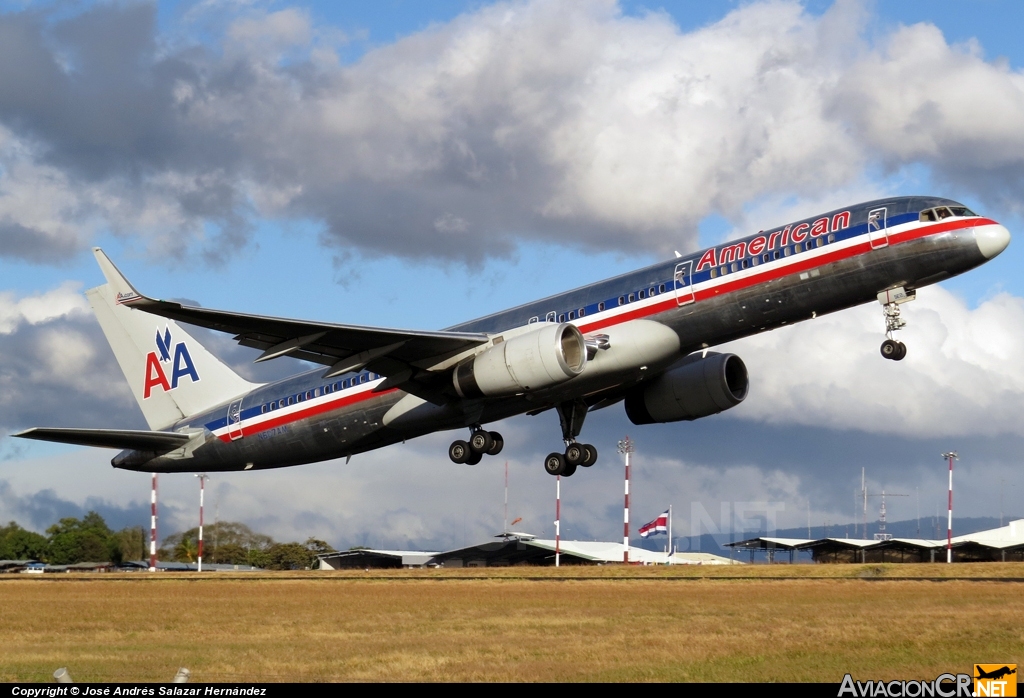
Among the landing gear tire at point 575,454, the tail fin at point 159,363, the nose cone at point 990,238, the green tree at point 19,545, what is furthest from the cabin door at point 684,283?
the green tree at point 19,545

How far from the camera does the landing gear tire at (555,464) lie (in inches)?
1460

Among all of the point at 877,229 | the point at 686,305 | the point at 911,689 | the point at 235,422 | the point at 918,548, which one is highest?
the point at 877,229

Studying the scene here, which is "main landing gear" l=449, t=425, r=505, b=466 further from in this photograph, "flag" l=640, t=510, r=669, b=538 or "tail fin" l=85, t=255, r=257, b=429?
"flag" l=640, t=510, r=669, b=538

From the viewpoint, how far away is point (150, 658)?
950 inches

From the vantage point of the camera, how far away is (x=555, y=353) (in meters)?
30.3

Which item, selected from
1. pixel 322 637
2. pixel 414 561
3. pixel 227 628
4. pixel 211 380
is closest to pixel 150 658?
pixel 322 637

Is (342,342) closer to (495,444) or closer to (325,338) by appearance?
(325,338)

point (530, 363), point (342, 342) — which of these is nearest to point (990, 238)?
point (530, 363)

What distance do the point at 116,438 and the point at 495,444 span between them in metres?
13.8

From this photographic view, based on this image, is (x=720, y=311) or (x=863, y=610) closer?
(x=720, y=311)

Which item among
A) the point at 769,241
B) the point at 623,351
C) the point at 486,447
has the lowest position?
the point at 486,447

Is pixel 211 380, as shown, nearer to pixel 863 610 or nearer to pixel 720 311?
pixel 720 311

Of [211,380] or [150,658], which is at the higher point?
[211,380]

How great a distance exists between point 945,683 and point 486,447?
19.2m
